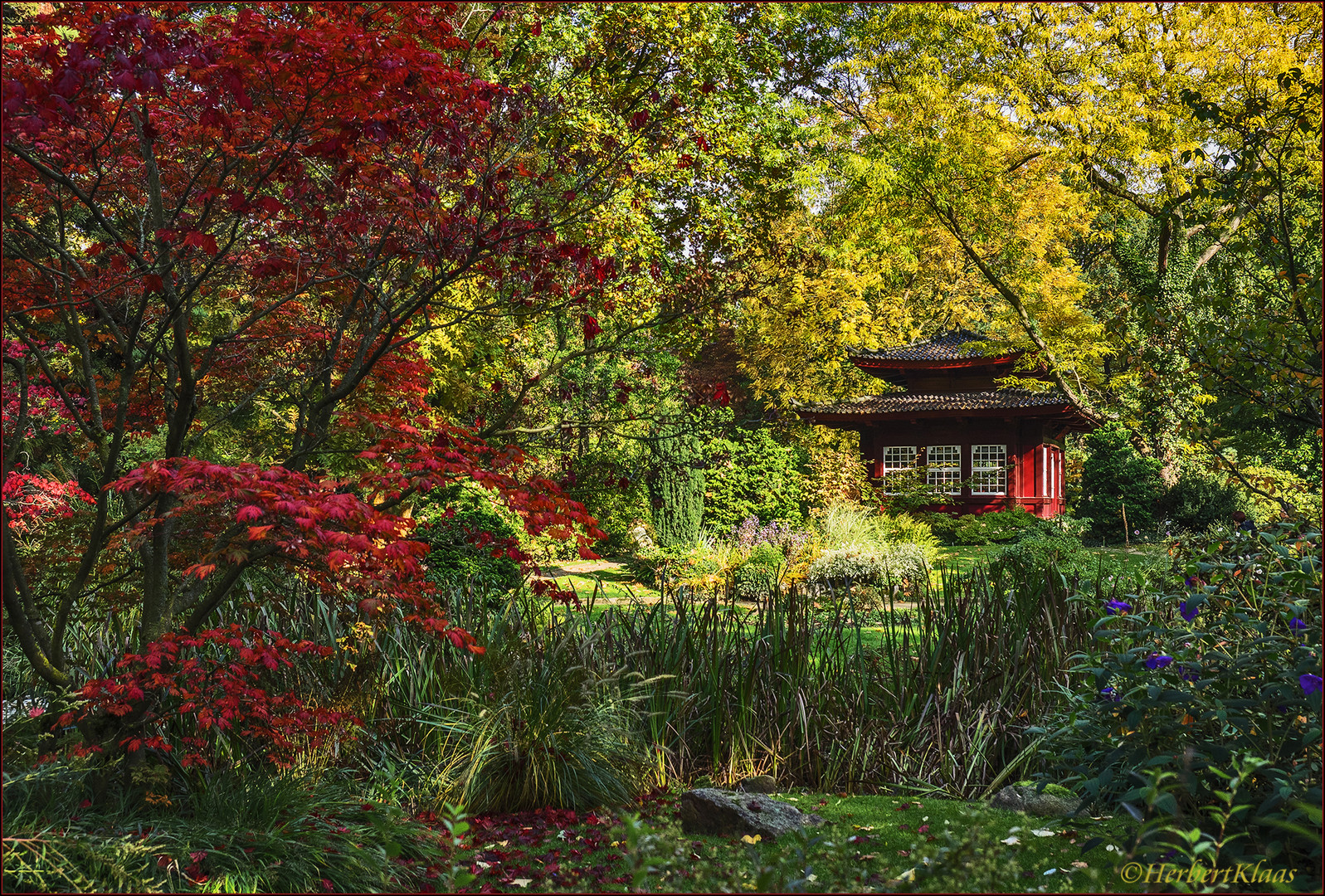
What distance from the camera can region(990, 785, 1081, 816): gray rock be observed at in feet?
12.2

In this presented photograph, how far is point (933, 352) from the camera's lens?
21047 mm

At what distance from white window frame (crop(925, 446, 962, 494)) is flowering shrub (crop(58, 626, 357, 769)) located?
18.9 meters

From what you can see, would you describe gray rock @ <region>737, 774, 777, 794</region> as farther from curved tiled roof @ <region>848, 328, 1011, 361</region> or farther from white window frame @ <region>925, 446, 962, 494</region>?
white window frame @ <region>925, 446, 962, 494</region>

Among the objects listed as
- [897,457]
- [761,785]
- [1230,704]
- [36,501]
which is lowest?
[761,785]

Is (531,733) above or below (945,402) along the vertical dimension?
below

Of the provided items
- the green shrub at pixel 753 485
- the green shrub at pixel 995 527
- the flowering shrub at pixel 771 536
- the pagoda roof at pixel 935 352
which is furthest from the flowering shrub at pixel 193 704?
the pagoda roof at pixel 935 352

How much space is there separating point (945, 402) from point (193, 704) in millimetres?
19223

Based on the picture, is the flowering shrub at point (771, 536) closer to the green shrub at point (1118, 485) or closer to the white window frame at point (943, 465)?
the white window frame at point (943, 465)

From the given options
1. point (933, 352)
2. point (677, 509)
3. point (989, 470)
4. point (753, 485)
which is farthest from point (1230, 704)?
point (989, 470)

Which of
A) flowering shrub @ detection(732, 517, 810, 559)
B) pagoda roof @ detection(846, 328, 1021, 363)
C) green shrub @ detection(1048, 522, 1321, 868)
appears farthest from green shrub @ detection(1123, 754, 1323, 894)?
pagoda roof @ detection(846, 328, 1021, 363)

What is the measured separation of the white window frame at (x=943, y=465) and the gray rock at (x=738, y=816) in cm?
1841

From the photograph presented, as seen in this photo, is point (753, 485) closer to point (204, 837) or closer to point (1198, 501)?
point (1198, 501)

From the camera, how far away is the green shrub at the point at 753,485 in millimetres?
17766

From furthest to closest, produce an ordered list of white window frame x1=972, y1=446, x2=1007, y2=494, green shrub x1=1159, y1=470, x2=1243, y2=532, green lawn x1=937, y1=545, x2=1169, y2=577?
white window frame x1=972, y1=446, x2=1007, y2=494 → green shrub x1=1159, y1=470, x2=1243, y2=532 → green lawn x1=937, y1=545, x2=1169, y2=577
